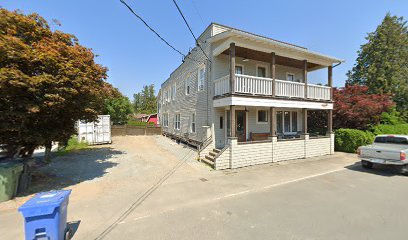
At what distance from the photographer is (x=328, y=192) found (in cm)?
598

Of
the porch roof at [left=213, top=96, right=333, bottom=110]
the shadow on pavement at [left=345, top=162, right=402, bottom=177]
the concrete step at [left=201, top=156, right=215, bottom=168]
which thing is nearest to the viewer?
the shadow on pavement at [left=345, top=162, right=402, bottom=177]

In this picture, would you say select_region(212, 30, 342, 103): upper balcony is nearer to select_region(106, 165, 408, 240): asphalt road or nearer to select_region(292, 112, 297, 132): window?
select_region(292, 112, 297, 132): window

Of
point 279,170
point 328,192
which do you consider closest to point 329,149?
point 279,170

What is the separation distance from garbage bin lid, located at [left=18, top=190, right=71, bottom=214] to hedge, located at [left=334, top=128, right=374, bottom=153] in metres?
16.0

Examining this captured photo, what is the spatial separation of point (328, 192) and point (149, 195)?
580cm

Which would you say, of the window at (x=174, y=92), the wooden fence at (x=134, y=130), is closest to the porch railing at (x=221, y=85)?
the window at (x=174, y=92)

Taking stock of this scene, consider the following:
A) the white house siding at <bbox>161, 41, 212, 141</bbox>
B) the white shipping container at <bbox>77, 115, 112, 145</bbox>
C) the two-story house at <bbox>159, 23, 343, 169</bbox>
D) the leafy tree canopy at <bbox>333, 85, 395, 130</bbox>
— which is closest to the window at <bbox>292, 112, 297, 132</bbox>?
the two-story house at <bbox>159, 23, 343, 169</bbox>

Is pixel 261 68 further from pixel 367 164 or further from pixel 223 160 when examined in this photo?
pixel 367 164

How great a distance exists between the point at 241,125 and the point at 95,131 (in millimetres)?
14048

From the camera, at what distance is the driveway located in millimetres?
3822

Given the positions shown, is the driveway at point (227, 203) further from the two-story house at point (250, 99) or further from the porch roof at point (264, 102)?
the porch roof at point (264, 102)

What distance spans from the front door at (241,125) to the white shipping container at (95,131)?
12762mm

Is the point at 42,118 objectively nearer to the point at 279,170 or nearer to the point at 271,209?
the point at 271,209

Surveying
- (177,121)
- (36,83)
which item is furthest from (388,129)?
(36,83)
